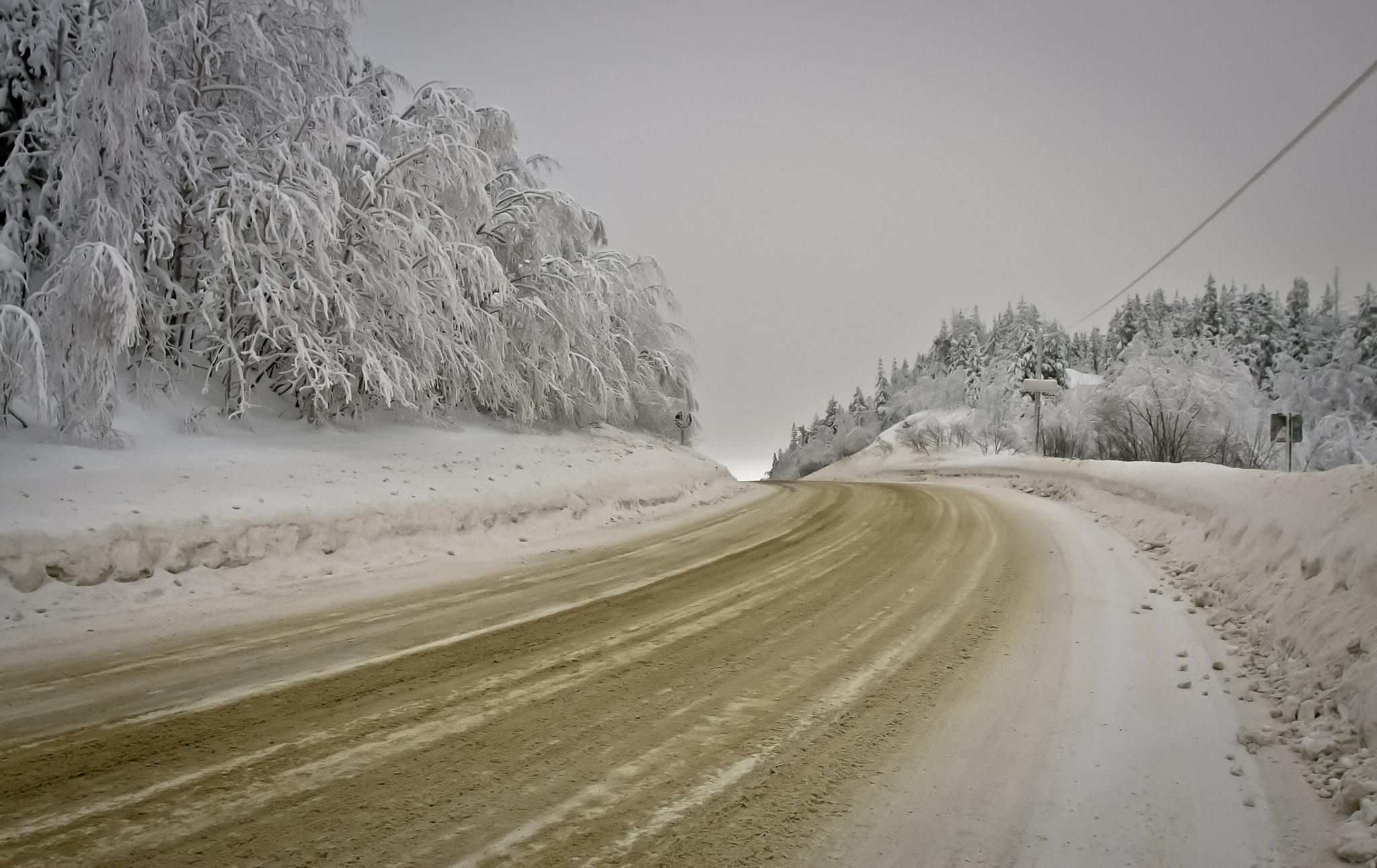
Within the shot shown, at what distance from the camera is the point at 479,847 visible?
7.52 ft

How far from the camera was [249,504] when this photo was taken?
7.20 meters

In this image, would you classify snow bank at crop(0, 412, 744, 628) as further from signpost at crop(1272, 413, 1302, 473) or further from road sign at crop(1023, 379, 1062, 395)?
road sign at crop(1023, 379, 1062, 395)

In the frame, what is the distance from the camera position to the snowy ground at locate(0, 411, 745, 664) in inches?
216

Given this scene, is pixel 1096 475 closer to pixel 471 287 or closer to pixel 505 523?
pixel 505 523

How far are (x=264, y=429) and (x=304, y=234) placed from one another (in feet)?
10.7

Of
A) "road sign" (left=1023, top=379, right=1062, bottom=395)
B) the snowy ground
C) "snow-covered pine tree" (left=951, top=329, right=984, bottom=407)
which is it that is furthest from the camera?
"snow-covered pine tree" (left=951, top=329, right=984, bottom=407)

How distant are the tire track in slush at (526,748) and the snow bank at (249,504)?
2.07 m

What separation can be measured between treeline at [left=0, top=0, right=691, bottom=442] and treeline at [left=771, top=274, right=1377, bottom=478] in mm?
14159

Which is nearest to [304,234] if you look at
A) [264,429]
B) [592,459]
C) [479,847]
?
[264,429]

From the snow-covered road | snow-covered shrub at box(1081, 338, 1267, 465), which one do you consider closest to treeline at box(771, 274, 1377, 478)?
snow-covered shrub at box(1081, 338, 1267, 465)

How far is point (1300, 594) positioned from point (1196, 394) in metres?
35.8

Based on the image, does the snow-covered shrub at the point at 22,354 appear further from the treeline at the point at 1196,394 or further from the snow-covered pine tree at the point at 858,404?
the snow-covered pine tree at the point at 858,404

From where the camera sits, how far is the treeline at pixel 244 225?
8.07m

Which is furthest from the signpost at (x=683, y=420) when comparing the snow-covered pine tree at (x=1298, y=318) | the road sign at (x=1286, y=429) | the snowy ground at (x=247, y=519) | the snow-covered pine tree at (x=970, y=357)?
the snow-covered pine tree at (x=970, y=357)
